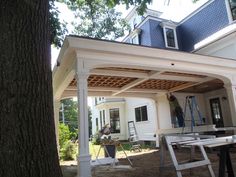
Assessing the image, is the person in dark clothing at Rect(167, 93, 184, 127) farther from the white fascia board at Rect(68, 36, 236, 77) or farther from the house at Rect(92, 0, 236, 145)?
the white fascia board at Rect(68, 36, 236, 77)

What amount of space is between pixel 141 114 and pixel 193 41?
21.5 feet

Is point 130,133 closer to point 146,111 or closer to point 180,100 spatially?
point 146,111

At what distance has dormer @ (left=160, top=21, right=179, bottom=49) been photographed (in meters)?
16.4

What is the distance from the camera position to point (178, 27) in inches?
667

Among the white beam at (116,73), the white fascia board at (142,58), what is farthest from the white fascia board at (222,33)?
the white beam at (116,73)

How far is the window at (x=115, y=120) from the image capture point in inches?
824

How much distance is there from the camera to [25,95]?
1744mm

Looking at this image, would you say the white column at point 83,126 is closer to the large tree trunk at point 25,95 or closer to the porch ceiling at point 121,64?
the porch ceiling at point 121,64

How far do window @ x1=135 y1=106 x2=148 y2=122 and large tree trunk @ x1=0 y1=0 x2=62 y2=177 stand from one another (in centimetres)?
1592

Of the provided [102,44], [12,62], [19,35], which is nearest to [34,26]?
[19,35]

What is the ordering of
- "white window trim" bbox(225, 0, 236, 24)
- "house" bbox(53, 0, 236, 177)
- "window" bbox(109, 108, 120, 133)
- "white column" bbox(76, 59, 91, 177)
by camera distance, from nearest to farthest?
"white column" bbox(76, 59, 91, 177) → "house" bbox(53, 0, 236, 177) → "white window trim" bbox(225, 0, 236, 24) → "window" bbox(109, 108, 120, 133)

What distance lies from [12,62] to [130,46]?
5.41m

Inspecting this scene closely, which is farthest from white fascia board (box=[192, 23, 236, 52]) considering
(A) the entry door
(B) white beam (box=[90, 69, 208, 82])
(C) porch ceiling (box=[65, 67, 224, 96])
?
(A) the entry door

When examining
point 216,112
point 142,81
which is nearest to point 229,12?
point 216,112
